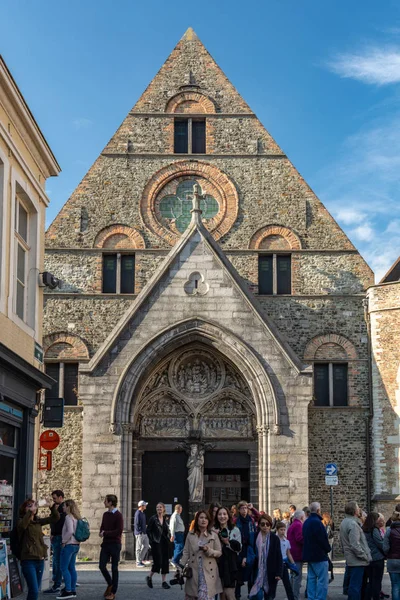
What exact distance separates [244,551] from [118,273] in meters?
14.4

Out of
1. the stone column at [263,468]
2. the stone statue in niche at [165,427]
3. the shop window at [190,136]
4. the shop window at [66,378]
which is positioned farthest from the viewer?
the shop window at [190,136]

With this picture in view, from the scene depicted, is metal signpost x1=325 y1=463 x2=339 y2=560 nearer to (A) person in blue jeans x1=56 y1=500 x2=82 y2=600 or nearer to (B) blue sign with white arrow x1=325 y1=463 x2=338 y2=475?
(B) blue sign with white arrow x1=325 y1=463 x2=338 y2=475

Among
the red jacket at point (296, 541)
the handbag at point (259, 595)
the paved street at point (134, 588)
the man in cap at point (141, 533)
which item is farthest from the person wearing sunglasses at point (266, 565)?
the man in cap at point (141, 533)

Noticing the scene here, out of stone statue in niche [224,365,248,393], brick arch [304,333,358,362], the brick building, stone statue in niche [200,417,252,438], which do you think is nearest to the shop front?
stone statue in niche [200,417,252,438]

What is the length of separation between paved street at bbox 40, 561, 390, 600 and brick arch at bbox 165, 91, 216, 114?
42.3 feet

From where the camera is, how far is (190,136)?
90.6ft

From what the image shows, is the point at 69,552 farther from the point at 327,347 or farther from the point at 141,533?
the point at 327,347

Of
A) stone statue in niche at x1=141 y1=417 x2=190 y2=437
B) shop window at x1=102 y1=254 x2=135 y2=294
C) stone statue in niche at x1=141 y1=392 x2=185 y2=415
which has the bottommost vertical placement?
stone statue in niche at x1=141 y1=417 x2=190 y2=437

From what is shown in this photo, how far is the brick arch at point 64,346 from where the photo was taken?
2592 centimetres

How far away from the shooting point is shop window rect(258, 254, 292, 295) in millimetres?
26672

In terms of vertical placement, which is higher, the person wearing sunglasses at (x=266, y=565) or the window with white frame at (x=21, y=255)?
the window with white frame at (x=21, y=255)

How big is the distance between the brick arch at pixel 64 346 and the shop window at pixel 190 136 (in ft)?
19.1

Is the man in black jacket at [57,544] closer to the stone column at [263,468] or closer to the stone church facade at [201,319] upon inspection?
the stone church facade at [201,319]

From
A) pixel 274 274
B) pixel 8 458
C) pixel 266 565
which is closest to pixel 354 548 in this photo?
pixel 266 565
